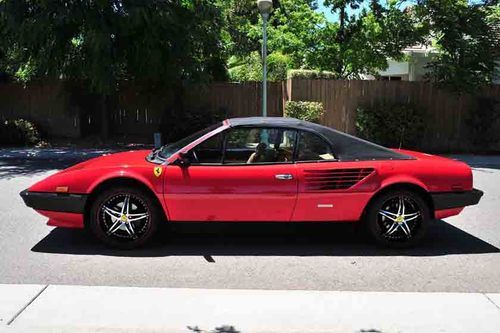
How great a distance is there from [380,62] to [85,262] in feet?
48.8

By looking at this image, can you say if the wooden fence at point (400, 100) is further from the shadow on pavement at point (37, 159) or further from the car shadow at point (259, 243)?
the car shadow at point (259, 243)

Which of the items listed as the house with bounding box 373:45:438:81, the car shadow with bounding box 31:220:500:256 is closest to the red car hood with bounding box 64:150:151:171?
the car shadow with bounding box 31:220:500:256

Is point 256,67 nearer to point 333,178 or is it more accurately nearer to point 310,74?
point 310,74

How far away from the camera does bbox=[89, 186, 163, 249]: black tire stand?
5.83 meters

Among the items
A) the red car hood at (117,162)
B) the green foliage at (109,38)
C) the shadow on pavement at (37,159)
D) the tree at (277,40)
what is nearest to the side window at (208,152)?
the red car hood at (117,162)

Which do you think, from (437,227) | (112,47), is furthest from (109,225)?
(112,47)

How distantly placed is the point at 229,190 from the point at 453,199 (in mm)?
2400

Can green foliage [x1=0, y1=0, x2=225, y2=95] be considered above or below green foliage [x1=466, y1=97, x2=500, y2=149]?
above

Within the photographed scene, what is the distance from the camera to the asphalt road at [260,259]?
5074mm

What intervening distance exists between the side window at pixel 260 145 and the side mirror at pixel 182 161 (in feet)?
1.34

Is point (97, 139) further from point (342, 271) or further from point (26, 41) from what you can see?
point (342, 271)

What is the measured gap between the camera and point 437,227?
718 cm

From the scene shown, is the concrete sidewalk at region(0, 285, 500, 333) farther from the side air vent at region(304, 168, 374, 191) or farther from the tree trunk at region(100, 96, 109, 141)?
the tree trunk at region(100, 96, 109, 141)

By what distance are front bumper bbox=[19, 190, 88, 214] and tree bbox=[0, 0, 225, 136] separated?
30.5 feet
